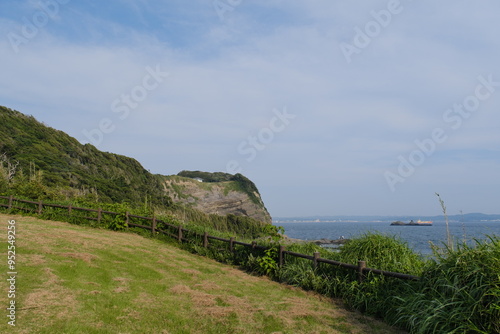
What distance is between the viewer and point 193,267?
1141cm

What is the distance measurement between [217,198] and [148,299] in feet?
387

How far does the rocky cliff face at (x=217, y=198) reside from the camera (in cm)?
11469

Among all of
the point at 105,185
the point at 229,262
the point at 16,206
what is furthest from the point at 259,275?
the point at 105,185

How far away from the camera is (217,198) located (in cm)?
12506

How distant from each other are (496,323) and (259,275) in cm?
653

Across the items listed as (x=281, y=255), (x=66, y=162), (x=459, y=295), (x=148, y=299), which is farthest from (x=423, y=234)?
(x=148, y=299)

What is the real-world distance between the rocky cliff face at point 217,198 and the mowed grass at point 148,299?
329ft

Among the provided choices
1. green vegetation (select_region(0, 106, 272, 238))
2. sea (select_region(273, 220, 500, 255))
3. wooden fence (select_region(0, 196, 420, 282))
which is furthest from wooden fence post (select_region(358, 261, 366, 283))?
green vegetation (select_region(0, 106, 272, 238))

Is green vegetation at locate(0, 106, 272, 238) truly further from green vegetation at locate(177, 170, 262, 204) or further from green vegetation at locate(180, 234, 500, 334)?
green vegetation at locate(177, 170, 262, 204)

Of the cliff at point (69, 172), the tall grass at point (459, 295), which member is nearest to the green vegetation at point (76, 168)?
the cliff at point (69, 172)

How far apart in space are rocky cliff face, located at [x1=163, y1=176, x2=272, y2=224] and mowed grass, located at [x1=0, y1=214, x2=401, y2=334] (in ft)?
329

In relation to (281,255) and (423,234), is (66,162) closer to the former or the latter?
(281,255)

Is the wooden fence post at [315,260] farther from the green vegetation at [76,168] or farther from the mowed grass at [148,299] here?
the green vegetation at [76,168]

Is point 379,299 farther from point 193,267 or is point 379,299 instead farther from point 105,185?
point 105,185
